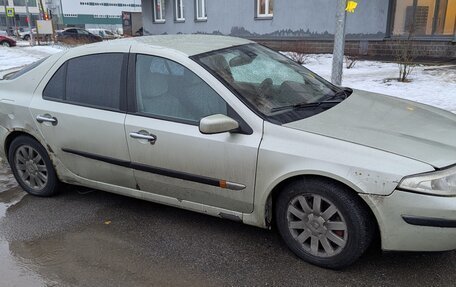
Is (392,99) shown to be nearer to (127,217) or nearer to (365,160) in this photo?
(365,160)

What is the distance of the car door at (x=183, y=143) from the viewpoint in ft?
10.1

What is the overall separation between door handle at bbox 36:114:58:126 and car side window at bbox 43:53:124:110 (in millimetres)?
178

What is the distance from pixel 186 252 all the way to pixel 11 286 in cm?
121

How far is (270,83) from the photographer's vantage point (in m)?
3.54

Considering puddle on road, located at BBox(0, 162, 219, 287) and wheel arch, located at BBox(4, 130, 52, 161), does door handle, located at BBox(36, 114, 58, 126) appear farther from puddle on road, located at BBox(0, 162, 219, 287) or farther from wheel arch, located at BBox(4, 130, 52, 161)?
puddle on road, located at BBox(0, 162, 219, 287)

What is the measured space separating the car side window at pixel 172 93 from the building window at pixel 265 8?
596 inches

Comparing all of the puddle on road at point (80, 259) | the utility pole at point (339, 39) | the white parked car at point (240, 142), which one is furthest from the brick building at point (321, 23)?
the puddle on road at point (80, 259)

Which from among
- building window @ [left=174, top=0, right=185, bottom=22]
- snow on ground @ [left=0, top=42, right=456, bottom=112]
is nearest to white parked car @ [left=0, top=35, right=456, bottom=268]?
snow on ground @ [left=0, top=42, right=456, bottom=112]

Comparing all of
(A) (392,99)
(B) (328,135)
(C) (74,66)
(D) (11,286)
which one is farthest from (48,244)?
(A) (392,99)

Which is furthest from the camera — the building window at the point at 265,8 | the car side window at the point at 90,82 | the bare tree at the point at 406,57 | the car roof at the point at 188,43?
the building window at the point at 265,8

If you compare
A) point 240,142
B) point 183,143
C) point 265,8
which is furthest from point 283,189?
point 265,8

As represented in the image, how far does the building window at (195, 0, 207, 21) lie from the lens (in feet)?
67.3

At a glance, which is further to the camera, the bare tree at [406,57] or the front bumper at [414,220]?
the bare tree at [406,57]

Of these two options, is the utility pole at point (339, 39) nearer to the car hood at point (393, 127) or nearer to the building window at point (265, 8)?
the car hood at point (393, 127)
